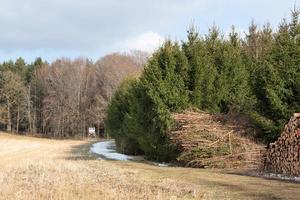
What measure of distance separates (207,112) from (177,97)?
1687 millimetres

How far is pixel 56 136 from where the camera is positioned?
327 ft

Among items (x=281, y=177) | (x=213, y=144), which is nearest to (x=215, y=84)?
(x=213, y=144)

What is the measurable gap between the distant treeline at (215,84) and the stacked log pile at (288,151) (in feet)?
5.12

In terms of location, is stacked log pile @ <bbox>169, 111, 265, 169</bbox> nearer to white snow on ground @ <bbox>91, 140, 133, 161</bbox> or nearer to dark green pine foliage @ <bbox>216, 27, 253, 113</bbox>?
dark green pine foliage @ <bbox>216, 27, 253, 113</bbox>

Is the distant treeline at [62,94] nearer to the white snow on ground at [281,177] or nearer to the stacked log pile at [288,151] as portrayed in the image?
the stacked log pile at [288,151]

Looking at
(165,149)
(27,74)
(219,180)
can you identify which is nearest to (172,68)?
(165,149)

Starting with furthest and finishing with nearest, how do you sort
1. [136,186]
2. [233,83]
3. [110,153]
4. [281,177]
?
[110,153], [233,83], [281,177], [136,186]

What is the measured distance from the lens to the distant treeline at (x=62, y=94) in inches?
3839

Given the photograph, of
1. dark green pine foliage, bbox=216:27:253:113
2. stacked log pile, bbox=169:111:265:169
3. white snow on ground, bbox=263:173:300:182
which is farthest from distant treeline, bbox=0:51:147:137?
white snow on ground, bbox=263:173:300:182

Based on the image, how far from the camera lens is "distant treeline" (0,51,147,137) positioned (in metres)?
97.5

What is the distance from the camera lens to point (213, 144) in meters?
22.6

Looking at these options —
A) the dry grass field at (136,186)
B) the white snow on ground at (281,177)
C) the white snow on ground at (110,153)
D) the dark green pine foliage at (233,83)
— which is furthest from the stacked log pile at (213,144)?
the white snow on ground at (110,153)

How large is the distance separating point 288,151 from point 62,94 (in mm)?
81868

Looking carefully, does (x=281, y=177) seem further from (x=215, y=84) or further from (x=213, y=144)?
(x=215, y=84)
